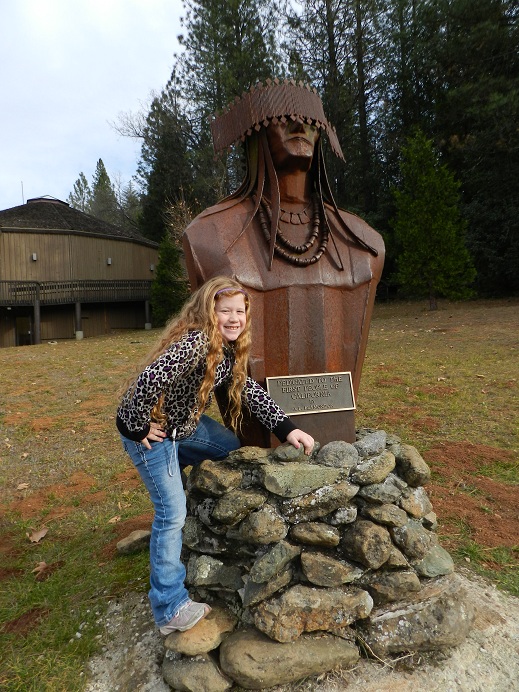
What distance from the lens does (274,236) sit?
304 centimetres

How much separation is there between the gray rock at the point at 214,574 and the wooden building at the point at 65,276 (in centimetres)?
1859

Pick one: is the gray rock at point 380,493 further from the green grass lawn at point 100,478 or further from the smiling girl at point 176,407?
the green grass lawn at point 100,478

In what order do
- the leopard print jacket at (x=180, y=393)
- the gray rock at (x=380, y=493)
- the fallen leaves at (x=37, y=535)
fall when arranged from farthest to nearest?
the fallen leaves at (x=37, y=535)
the gray rock at (x=380, y=493)
the leopard print jacket at (x=180, y=393)

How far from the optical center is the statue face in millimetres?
3021

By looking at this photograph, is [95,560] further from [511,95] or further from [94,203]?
[94,203]

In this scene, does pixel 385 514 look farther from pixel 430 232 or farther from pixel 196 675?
pixel 430 232

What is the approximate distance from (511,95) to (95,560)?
57.6ft

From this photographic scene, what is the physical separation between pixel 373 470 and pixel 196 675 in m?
1.28

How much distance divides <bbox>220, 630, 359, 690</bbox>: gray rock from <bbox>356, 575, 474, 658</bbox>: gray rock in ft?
0.47

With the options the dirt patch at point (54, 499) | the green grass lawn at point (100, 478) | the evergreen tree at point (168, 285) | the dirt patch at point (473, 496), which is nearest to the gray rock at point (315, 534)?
the green grass lawn at point (100, 478)

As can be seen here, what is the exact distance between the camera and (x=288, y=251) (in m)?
3.12

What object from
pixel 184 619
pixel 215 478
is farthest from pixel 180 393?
pixel 184 619

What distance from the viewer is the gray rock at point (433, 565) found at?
2.66 m

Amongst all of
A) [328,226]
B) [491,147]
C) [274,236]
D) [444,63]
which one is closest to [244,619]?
[274,236]
